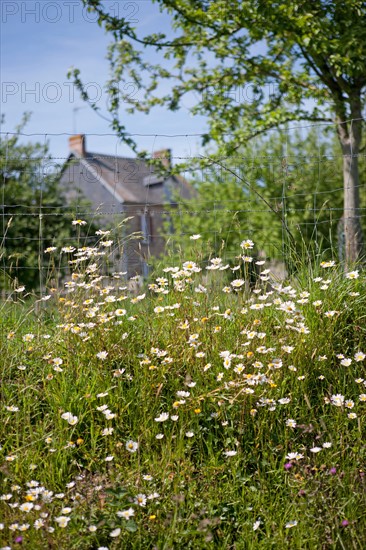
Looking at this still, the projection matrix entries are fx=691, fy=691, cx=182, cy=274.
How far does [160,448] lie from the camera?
3.44m

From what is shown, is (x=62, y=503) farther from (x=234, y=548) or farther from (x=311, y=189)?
(x=311, y=189)

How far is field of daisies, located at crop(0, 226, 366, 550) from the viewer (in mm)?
2920

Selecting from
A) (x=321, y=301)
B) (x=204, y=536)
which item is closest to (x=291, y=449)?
(x=204, y=536)

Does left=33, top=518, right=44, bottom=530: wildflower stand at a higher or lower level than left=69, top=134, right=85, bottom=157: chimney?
lower

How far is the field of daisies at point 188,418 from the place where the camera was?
2920 mm

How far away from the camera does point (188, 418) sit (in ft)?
11.7

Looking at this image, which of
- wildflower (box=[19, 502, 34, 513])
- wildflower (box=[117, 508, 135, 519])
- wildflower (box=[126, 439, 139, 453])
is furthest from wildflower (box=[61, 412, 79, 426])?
wildflower (box=[117, 508, 135, 519])

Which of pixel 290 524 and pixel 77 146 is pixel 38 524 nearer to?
pixel 290 524

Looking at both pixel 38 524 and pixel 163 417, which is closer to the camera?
pixel 38 524

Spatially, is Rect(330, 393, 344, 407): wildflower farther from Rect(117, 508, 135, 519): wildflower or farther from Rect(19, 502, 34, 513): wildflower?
Rect(19, 502, 34, 513): wildflower

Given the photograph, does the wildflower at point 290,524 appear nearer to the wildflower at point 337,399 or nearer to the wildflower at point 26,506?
the wildflower at point 337,399

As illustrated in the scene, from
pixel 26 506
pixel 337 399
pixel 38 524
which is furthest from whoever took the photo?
pixel 337 399

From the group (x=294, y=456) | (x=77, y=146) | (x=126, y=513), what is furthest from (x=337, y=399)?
(x=77, y=146)

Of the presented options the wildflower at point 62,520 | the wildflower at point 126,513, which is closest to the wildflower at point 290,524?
the wildflower at point 126,513
